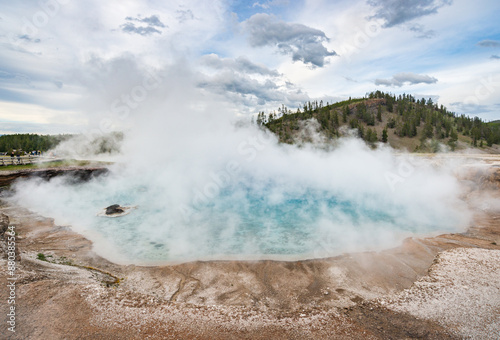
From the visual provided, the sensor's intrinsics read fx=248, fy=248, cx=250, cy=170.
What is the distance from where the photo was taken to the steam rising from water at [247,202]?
33.7 feet

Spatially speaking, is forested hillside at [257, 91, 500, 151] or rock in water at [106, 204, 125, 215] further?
forested hillside at [257, 91, 500, 151]

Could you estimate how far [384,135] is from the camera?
60812 millimetres

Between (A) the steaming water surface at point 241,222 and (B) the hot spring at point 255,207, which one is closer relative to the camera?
(A) the steaming water surface at point 241,222

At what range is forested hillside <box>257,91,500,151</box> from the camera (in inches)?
2369

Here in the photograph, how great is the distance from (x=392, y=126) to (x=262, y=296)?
77.7 meters

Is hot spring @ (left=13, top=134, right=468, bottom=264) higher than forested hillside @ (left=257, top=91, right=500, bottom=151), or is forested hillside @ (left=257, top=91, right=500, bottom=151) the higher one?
forested hillside @ (left=257, top=91, right=500, bottom=151)

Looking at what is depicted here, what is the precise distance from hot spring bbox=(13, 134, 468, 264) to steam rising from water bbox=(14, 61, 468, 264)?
0.20 ft

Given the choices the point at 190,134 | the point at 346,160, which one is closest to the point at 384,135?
the point at 346,160

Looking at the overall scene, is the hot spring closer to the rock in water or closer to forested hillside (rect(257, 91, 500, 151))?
the rock in water

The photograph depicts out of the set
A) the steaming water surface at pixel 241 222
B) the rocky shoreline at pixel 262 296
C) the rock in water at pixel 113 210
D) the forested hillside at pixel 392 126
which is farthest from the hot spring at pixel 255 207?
the forested hillside at pixel 392 126

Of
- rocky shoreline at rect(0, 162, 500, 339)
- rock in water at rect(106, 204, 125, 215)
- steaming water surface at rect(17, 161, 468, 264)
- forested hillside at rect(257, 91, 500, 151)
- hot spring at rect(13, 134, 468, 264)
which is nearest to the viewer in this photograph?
rocky shoreline at rect(0, 162, 500, 339)

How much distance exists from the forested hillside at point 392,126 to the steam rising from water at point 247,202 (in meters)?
27.6

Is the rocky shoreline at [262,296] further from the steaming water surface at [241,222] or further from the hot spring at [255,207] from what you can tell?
the hot spring at [255,207]

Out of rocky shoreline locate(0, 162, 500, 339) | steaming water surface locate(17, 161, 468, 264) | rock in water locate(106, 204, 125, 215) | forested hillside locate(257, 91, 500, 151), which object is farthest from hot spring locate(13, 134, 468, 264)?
forested hillside locate(257, 91, 500, 151)
